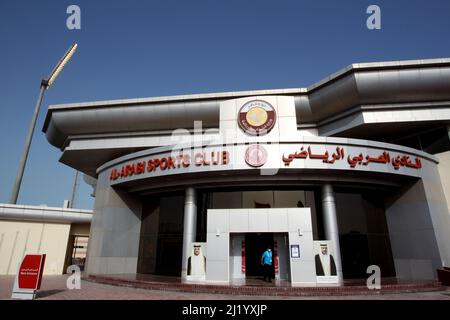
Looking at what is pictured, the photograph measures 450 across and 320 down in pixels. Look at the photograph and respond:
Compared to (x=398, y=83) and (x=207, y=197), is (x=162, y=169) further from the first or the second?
(x=398, y=83)

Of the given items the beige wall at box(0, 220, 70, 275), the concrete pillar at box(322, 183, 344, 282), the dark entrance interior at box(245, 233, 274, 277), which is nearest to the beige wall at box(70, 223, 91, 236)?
the beige wall at box(0, 220, 70, 275)

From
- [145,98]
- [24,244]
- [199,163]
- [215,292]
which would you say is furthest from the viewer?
[145,98]

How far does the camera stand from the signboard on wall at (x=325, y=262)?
501 inches

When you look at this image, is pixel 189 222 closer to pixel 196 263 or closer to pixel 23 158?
pixel 196 263

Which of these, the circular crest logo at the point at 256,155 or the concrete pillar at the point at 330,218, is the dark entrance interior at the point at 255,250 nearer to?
the concrete pillar at the point at 330,218

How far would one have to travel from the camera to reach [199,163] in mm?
14789

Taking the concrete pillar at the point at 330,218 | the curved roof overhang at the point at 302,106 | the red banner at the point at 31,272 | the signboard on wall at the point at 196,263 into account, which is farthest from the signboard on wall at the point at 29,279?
the curved roof overhang at the point at 302,106

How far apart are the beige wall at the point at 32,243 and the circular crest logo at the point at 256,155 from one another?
16.8 metres

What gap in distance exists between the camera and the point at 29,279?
953cm

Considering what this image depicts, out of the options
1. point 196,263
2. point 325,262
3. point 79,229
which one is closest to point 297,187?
point 325,262
